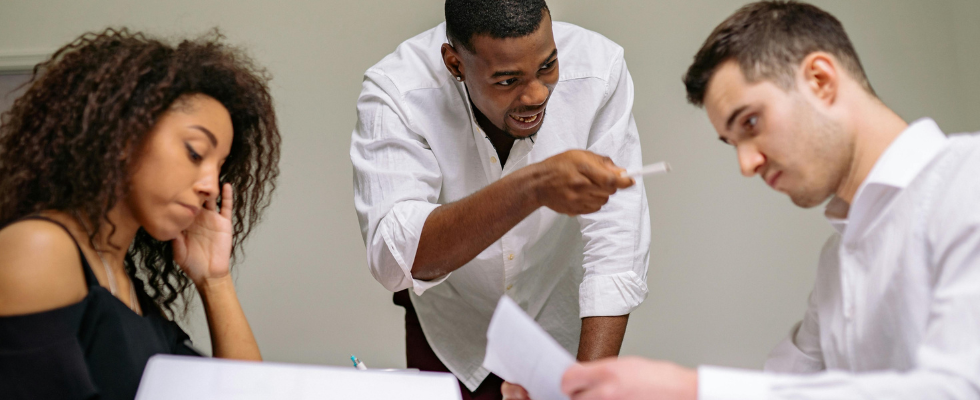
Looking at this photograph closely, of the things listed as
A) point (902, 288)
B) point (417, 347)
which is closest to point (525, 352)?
point (902, 288)

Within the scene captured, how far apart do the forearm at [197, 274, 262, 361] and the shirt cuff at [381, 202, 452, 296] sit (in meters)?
0.37

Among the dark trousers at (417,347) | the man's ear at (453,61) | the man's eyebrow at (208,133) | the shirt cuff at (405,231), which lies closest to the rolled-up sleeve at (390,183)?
the shirt cuff at (405,231)

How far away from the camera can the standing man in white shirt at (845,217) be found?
3.12ft

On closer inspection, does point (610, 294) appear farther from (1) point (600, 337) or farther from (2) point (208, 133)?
(2) point (208, 133)

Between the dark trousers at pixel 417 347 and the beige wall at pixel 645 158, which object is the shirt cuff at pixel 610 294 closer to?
the dark trousers at pixel 417 347

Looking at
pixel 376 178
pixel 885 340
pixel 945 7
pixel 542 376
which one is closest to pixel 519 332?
pixel 542 376

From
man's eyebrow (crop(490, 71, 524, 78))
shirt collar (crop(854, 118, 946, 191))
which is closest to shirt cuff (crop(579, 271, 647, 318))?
man's eyebrow (crop(490, 71, 524, 78))

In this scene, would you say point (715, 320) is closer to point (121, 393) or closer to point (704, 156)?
point (704, 156)

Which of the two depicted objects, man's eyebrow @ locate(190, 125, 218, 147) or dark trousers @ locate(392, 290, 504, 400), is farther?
dark trousers @ locate(392, 290, 504, 400)

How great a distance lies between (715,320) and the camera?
3.53 m

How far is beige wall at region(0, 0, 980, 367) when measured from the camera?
132 inches

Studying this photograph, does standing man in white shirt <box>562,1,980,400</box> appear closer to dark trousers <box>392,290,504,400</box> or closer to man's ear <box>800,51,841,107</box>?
man's ear <box>800,51,841,107</box>

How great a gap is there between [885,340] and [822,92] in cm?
41

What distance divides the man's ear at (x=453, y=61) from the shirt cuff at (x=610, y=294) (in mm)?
631
